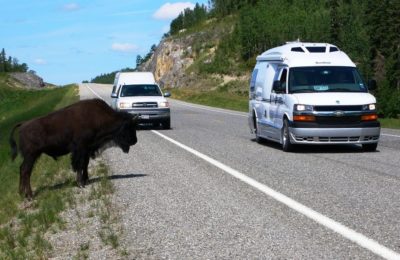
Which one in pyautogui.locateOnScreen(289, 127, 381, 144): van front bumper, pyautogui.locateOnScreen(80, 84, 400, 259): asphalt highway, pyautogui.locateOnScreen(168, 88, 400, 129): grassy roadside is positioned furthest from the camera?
pyautogui.locateOnScreen(168, 88, 400, 129): grassy roadside

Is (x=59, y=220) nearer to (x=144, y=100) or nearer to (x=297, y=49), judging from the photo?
(x=297, y=49)

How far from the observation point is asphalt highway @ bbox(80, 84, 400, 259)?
21.5 ft

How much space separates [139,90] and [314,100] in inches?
527

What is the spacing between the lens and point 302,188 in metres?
10.1

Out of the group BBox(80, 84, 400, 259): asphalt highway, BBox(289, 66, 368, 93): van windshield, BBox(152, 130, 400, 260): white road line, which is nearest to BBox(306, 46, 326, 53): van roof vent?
BBox(289, 66, 368, 93): van windshield

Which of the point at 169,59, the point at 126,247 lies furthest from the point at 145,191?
the point at 169,59

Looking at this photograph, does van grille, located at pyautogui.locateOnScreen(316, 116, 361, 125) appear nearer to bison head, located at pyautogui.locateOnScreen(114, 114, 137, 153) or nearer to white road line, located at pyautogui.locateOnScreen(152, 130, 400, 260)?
white road line, located at pyautogui.locateOnScreen(152, 130, 400, 260)

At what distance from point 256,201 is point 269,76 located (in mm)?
9107

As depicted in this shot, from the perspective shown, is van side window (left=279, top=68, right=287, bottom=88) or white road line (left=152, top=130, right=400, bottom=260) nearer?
white road line (left=152, top=130, right=400, bottom=260)

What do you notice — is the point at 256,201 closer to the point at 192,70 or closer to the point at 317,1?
the point at 192,70

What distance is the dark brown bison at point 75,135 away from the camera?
10.9 m

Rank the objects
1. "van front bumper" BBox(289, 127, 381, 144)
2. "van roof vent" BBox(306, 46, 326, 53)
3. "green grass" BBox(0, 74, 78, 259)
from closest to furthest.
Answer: "green grass" BBox(0, 74, 78, 259) < "van front bumper" BBox(289, 127, 381, 144) < "van roof vent" BBox(306, 46, 326, 53)

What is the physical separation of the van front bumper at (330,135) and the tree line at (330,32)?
2600 cm

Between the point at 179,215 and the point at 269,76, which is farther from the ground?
the point at 269,76
